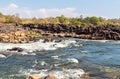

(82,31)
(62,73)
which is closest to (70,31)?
(82,31)

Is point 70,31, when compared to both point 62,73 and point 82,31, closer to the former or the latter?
point 82,31

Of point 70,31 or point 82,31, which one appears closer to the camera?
point 82,31

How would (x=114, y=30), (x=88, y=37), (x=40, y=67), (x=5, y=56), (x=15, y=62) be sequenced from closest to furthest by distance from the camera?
(x=40, y=67) → (x=15, y=62) → (x=5, y=56) → (x=88, y=37) → (x=114, y=30)

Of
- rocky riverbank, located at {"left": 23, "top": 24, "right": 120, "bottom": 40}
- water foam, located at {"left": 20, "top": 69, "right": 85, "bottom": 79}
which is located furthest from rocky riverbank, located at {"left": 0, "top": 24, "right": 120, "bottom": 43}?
water foam, located at {"left": 20, "top": 69, "right": 85, "bottom": 79}

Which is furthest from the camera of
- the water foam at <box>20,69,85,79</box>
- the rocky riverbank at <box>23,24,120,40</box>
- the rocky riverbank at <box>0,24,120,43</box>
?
the rocky riverbank at <box>23,24,120,40</box>

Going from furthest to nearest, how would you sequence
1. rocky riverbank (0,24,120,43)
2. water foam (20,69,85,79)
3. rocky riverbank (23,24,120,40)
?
rocky riverbank (23,24,120,40)
rocky riverbank (0,24,120,43)
water foam (20,69,85,79)

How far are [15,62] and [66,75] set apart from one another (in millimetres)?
8781

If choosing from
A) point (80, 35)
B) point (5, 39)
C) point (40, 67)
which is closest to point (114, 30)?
point (80, 35)

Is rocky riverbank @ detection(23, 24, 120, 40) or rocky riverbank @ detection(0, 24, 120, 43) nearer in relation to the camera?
rocky riverbank @ detection(0, 24, 120, 43)

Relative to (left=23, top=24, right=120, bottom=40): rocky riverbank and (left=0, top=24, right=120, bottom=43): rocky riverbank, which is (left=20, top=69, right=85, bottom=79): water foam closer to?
(left=0, top=24, right=120, bottom=43): rocky riverbank

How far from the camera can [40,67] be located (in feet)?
87.1

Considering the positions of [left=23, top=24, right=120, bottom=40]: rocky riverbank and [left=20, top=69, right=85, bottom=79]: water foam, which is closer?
[left=20, top=69, right=85, bottom=79]: water foam

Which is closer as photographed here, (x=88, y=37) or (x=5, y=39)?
(x=5, y=39)

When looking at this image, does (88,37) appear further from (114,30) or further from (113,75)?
(113,75)
